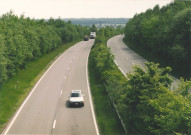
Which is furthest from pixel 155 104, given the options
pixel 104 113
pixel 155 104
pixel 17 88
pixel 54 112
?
pixel 17 88

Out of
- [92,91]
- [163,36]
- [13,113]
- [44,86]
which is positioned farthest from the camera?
[163,36]

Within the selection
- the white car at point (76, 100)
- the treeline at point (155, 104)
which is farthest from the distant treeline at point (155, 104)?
the white car at point (76, 100)

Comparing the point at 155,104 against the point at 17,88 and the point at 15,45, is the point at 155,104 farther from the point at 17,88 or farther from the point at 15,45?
the point at 15,45

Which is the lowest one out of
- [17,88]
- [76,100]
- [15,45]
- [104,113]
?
[17,88]

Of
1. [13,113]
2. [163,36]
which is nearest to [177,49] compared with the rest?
[163,36]

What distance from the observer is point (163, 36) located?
151 feet

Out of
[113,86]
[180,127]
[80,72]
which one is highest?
Answer: [180,127]

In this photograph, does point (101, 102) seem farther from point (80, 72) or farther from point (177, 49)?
point (177, 49)

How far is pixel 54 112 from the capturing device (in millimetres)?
23625

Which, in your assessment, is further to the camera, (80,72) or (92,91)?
(80,72)

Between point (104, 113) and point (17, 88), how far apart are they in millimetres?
13014

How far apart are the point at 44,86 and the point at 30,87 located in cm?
174

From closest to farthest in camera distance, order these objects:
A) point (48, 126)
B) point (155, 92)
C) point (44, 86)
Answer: point (155, 92) → point (48, 126) → point (44, 86)

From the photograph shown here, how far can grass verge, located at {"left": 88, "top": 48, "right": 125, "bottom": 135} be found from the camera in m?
19.6
